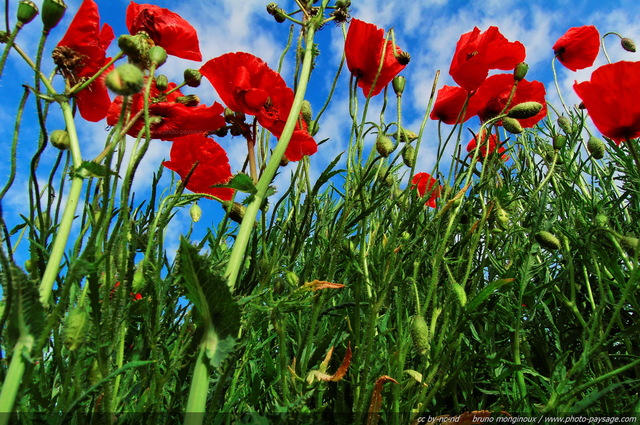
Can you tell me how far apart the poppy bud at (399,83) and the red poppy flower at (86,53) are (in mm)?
712

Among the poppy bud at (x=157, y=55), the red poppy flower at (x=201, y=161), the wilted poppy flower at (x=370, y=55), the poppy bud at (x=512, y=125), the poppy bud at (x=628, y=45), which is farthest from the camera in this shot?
the poppy bud at (x=628, y=45)

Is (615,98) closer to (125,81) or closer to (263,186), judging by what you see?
(263,186)

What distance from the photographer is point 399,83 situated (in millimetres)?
1353

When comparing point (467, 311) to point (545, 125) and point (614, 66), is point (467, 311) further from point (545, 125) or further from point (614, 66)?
point (545, 125)

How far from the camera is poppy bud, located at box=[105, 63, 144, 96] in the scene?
521 millimetres

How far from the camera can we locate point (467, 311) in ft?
3.05

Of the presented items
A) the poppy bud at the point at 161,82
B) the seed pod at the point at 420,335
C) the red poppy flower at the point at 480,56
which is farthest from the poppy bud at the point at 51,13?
the red poppy flower at the point at 480,56

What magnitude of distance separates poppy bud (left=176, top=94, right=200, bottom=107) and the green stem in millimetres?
240

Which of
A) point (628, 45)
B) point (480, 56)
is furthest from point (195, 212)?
point (628, 45)

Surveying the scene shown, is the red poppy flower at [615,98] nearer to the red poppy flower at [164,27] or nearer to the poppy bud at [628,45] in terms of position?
the red poppy flower at [164,27]

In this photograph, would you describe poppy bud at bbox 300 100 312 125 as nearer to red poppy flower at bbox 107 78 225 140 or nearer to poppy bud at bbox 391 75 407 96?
poppy bud at bbox 391 75 407 96

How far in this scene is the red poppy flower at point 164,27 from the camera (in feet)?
3.25

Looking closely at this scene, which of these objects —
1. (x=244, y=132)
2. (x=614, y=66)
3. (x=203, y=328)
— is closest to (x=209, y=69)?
(x=244, y=132)

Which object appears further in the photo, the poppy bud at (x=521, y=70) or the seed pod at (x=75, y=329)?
the poppy bud at (x=521, y=70)
